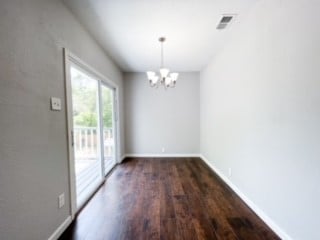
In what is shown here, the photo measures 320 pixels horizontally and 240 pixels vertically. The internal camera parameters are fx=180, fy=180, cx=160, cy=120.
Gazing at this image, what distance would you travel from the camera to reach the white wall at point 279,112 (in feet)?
4.90

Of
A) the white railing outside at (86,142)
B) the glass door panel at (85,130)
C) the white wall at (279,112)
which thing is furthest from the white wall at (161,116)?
the white wall at (279,112)

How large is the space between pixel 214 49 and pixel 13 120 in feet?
11.6

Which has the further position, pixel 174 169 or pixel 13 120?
pixel 174 169

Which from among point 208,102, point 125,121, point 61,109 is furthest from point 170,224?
point 125,121

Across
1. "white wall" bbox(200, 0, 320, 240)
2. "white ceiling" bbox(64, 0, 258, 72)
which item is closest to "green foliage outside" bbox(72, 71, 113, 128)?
"white ceiling" bbox(64, 0, 258, 72)

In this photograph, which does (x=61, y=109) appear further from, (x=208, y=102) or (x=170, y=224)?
(x=208, y=102)

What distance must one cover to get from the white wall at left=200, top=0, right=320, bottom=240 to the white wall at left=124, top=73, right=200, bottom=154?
2.42 meters

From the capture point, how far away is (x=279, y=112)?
6.15 feet

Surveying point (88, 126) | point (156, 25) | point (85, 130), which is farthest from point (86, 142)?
point (156, 25)

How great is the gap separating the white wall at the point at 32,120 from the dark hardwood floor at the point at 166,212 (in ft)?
1.63

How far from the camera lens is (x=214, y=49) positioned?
12.1ft

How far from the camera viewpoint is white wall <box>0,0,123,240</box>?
128cm

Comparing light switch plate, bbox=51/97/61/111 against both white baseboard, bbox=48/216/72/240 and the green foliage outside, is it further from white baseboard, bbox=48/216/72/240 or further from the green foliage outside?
white baseboard, bbox=48/216/72/240

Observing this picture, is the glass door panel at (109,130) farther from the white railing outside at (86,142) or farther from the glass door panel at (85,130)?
the glass door panel at (85,130)
